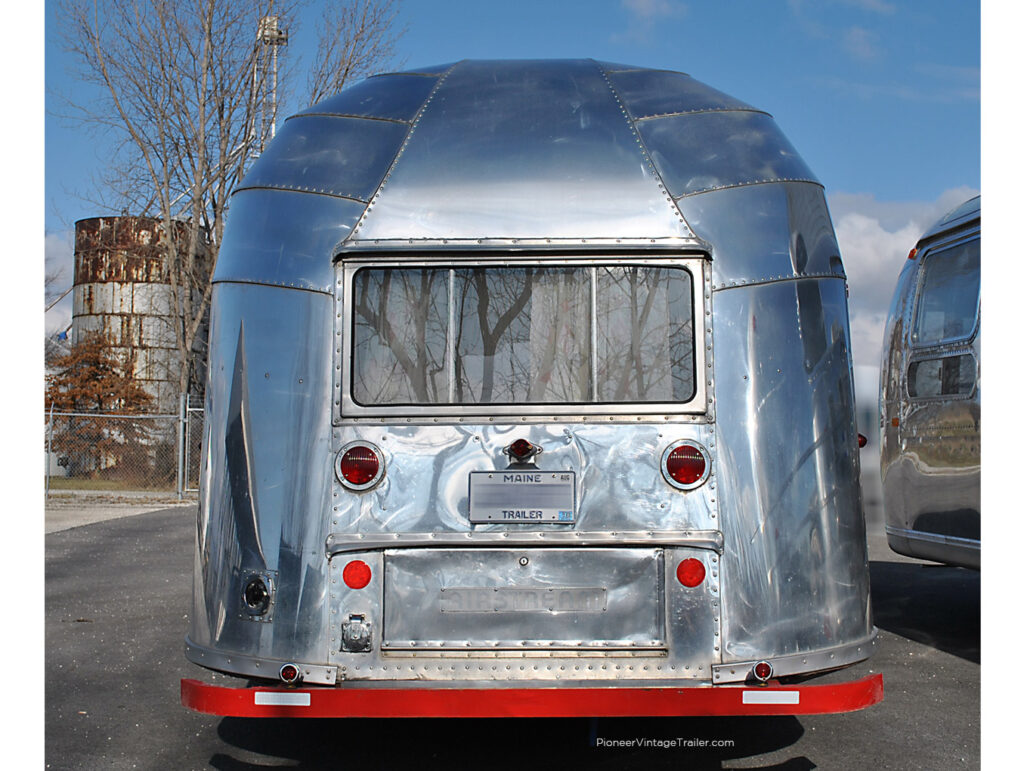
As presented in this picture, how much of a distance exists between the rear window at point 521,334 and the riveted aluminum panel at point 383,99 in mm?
762

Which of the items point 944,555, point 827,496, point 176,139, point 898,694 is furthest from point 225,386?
point 176,139

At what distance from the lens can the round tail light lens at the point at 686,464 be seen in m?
3.92

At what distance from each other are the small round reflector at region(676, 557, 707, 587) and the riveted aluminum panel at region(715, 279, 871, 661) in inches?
3.5

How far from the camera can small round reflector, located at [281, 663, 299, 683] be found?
382cm

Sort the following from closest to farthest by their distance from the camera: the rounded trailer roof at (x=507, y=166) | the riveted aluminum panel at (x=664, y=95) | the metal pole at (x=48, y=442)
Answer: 1. the rounded trailer roof at (x=507, y=166)
2. the riveted aluminum panel at (x=664, y=95)
3. the metal pole at (x=48, y=442)

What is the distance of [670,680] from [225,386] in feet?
7.01

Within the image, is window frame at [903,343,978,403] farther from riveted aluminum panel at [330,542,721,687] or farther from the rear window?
riveted aluminum panel at [330,542,721,687]

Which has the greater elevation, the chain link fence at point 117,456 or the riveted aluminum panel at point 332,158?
the riveted aluminum panel at point 332,158

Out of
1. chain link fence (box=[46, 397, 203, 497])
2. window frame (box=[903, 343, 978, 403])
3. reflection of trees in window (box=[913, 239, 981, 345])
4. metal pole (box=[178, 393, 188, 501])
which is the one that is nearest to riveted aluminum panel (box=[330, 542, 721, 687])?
window frame (box=[903, 343, 978, 403])

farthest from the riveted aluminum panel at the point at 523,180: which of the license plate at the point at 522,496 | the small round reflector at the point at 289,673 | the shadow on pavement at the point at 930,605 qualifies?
the shadow on pavement at the point at 930,605

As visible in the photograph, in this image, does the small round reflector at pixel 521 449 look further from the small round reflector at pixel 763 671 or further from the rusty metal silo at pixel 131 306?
the rusty metal silo at pixel 131 306

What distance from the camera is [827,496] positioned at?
4.00 m

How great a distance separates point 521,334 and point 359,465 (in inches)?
33.0

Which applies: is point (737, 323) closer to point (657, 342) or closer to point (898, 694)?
point (657, 342)
